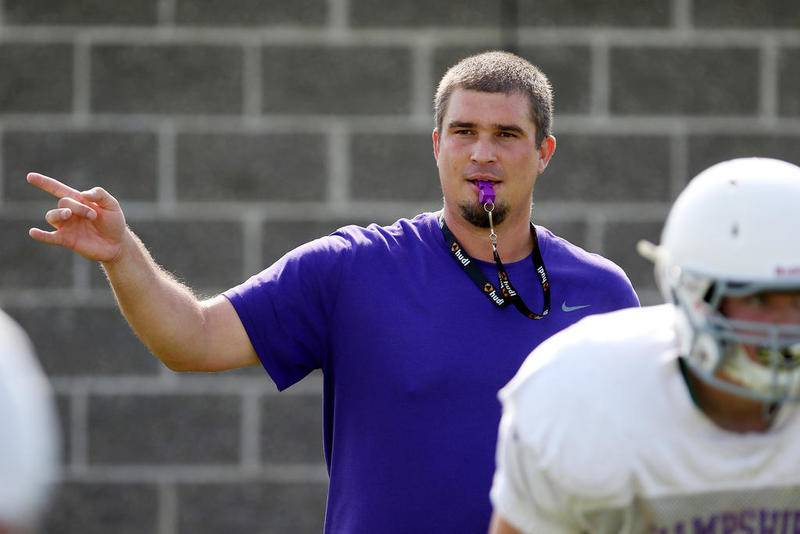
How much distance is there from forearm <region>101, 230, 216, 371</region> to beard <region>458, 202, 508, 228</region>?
66cm

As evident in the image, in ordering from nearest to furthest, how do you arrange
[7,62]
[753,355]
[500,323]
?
[753,355] < [500,323] < [7,62]

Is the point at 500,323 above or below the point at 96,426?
above

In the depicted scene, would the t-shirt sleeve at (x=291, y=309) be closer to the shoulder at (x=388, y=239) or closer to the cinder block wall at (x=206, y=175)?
the shoulder at (x=388, y=239)

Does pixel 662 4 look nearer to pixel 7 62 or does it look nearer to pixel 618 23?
pixel 618 23

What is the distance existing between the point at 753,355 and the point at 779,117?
266cm

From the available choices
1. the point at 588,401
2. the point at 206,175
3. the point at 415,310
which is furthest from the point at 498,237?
the point at 206,175

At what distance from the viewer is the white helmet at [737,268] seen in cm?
225

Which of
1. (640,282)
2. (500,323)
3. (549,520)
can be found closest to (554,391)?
(549,520)

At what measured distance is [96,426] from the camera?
4.66 metres

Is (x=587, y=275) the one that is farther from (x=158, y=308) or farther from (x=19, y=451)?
(x=19, y=451)

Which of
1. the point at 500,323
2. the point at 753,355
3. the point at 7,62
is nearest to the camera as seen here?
the point at 753,355

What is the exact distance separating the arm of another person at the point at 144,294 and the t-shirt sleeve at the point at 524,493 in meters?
1.06

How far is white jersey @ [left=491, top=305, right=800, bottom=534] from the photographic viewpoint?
2.34 m

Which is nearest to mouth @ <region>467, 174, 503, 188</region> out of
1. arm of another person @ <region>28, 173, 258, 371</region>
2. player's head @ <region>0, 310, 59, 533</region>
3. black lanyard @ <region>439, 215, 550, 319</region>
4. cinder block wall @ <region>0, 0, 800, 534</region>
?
black lanyard @ <region>439, 215, 550, 319</region>
